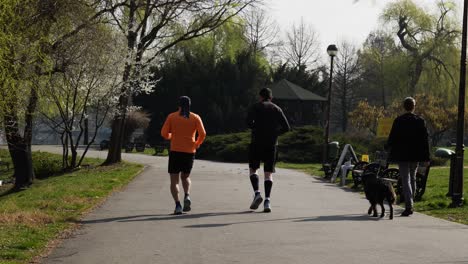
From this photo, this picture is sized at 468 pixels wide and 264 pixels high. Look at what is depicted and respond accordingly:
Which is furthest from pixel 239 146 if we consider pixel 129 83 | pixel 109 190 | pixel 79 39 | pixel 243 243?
pixel 243 243

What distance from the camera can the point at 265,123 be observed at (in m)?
11.7

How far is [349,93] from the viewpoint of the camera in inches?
3137

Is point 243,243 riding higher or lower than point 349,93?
lower

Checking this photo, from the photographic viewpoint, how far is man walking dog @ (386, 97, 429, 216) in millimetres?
11680

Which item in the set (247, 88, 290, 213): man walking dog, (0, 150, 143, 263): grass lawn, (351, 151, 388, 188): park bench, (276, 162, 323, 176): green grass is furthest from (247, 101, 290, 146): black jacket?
(276, 162, 323, 176): green grass

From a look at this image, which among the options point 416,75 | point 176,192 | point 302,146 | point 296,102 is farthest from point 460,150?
point 416,75

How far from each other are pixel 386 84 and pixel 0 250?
5651 centimetres

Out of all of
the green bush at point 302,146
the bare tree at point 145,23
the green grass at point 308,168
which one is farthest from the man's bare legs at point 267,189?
the green bush at point 302,146

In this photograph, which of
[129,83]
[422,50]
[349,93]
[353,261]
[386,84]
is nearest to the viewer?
[353,261]

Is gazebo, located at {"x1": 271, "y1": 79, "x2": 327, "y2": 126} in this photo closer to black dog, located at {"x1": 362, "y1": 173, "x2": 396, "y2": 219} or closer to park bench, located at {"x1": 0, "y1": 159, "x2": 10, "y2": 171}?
park bench, located at {"x1": 0, "y1": 159, "x2": 10, "y2": 171}

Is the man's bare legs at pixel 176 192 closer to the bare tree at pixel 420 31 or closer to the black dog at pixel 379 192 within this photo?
the black dog at pixel 379 192

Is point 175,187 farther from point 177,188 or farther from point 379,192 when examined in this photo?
point 379,192

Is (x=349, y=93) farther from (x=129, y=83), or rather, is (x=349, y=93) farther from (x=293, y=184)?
(x=293, y=184)

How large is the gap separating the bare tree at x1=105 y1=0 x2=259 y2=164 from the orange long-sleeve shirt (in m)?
19.5
